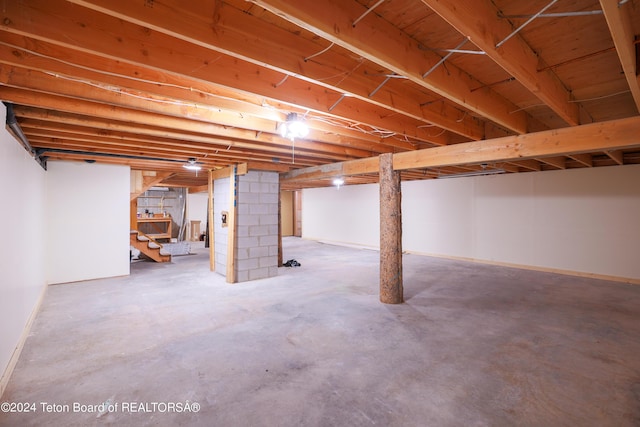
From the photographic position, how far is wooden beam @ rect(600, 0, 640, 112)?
1.14 meters

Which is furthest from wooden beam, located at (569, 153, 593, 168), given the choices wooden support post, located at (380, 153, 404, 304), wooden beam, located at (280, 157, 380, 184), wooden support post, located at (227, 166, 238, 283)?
wooden support post, located at (227, 166, 238, 283)

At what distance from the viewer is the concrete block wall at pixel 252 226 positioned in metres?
5.37

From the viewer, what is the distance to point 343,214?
10.6 m

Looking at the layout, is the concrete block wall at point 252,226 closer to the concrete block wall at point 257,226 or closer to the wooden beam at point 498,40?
the concrete block wall at point 257,226

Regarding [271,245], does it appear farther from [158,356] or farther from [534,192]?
[534,192]

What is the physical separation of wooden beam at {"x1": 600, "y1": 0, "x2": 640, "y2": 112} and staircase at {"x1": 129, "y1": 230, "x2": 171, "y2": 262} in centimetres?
786

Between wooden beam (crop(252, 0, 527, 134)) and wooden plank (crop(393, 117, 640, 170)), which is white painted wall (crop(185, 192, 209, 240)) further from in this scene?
wooden beam (crop(252, 0, 527, 134))

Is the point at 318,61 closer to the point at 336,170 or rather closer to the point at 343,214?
the point at 336,170

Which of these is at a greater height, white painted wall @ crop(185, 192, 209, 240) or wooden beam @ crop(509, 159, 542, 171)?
wooden beam @ crop(509, 159, 542, 171)

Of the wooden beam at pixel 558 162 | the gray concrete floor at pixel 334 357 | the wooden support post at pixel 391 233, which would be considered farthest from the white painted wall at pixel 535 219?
the wooden support post at pixel 391 233

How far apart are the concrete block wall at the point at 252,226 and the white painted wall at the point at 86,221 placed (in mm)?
1757

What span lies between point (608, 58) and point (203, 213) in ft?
41.2

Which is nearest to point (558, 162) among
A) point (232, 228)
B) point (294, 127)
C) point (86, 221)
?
point (294, 127)

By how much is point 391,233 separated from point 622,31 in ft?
9.75
